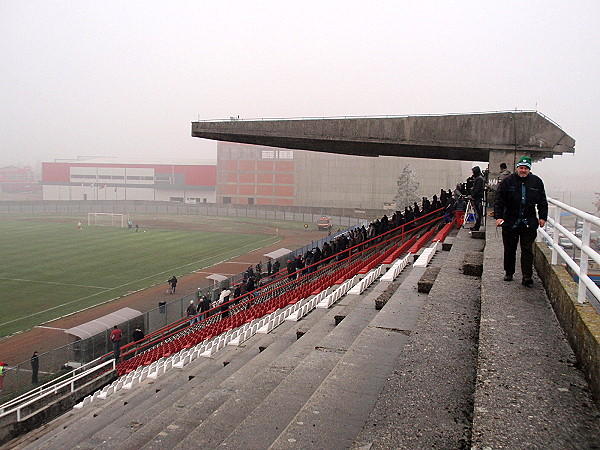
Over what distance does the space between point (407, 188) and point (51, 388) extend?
195 ft

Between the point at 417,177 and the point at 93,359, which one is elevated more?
the point at 417,177

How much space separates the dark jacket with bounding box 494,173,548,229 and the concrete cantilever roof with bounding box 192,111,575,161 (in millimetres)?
13058

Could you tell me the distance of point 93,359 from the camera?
46.6 feet

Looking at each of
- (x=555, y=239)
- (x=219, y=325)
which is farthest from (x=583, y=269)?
(x=219, y=325)

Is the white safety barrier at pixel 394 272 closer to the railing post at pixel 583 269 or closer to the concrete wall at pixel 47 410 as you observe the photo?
the railing post at pixel 583 269

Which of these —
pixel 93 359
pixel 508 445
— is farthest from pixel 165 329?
pixel 508 445

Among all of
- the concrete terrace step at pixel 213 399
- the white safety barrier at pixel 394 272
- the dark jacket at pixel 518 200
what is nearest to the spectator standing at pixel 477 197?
the white safety barrier at pixel 394 272

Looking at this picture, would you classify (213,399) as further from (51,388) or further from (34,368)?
(34,368)

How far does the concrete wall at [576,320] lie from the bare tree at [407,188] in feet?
207

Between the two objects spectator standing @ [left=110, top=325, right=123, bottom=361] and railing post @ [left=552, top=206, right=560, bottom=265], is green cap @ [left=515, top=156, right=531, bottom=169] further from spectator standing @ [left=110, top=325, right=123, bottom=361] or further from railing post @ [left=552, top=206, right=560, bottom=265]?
spectator standing @ [left=110, top=325, right=123, bottom=361]

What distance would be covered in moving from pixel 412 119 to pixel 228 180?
68192 mm

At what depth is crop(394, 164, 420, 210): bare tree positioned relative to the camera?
67.1m

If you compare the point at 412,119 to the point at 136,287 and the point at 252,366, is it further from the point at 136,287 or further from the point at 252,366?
the point at 136,287

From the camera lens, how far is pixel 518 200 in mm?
5039
